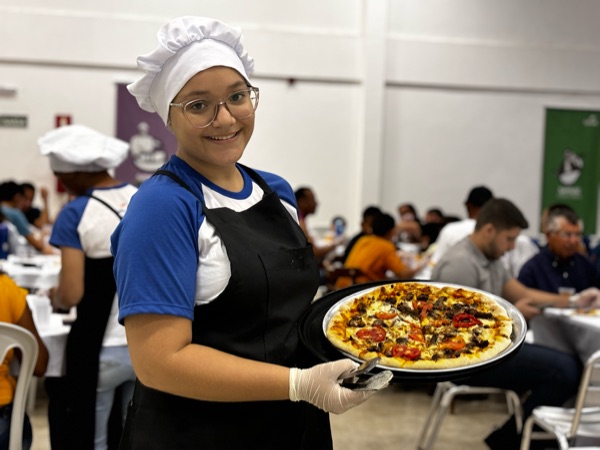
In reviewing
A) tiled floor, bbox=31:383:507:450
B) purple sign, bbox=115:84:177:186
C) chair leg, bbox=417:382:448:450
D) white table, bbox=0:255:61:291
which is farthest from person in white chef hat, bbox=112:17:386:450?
purple sign, bbox=115:84:177:186

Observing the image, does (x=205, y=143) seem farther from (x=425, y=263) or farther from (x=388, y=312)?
(x=425, y=263)

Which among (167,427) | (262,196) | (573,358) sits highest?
(262,196)

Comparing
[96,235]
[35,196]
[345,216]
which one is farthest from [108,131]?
[96,235]

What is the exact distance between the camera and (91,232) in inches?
111

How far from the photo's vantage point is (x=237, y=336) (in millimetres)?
1497

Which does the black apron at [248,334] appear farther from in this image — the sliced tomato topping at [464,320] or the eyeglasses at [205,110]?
the sliced tomato topping at [464,320]

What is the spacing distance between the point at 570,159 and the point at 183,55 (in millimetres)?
10438

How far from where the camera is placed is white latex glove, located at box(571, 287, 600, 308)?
4.07 metres

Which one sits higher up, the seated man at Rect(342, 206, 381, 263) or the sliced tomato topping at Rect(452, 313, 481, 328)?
the sliced tomato topping at Rect(452, 313, 481, 328)

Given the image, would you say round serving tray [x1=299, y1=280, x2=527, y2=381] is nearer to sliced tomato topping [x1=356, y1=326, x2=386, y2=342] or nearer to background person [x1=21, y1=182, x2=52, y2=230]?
sliced tomato topping [x1=356, y1=326, x2=386, y2=342]

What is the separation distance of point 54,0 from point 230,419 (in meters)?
9.24

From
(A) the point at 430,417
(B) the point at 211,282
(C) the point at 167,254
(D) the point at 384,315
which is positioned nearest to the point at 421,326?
(D) the point at 384,315

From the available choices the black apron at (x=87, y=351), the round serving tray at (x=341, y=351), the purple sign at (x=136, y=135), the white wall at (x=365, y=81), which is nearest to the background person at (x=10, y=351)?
the black apron at (x=87, y=351)

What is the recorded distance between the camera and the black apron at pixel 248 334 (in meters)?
1.48
